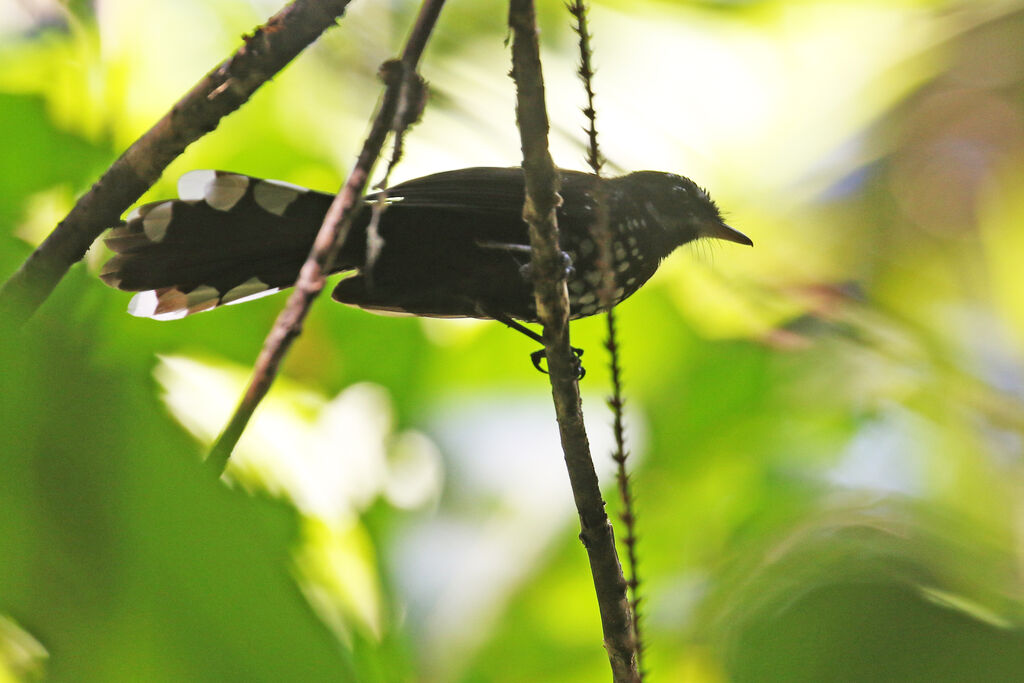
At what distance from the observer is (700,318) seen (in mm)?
2367

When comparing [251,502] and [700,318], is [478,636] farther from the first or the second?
[251,502]

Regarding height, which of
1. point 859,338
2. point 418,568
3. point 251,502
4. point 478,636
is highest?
point 859,338

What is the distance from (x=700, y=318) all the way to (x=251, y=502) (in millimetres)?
1926

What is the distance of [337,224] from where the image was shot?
0.67 metres

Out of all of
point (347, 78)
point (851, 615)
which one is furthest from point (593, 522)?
point (347, 78)

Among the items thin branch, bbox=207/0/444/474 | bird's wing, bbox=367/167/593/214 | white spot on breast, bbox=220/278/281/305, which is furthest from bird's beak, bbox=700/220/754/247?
thin branch, bbox=207/0/444/474

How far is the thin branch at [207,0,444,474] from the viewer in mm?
502

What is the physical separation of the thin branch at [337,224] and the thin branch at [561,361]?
14 cm

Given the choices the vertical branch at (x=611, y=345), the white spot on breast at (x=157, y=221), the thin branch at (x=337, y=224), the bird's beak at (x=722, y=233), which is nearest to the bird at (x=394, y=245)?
the white spot on breast at (x=157, y=221)

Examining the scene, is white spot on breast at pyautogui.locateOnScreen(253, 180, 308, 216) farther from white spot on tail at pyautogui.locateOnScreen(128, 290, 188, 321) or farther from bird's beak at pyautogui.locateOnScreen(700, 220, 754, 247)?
bird's beak at pyautogui.locateOnScreen(700, 220, 754, 247)

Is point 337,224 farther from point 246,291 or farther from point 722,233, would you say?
point 722,233

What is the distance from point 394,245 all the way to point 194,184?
43cm

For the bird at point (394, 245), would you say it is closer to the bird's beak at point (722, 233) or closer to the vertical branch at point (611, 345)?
the bird's beak at point (722, 233)

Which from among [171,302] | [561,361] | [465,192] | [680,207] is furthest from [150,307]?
[680,207]
